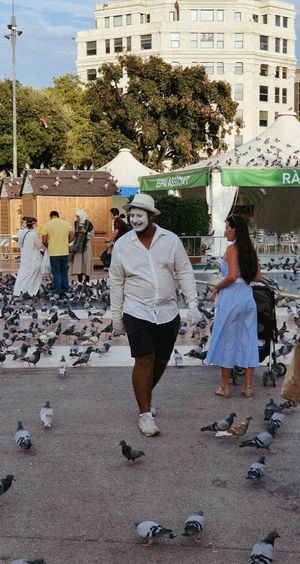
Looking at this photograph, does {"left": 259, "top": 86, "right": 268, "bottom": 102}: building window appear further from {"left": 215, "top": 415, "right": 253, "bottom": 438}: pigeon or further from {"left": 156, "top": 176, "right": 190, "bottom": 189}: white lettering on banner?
{"left": 215, "top": 415, "right": 253, "bottom": 438}: pigeon

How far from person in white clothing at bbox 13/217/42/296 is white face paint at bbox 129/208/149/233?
931 centimetres

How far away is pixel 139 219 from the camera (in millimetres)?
5930

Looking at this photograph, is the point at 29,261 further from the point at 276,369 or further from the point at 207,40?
the point at 207,40

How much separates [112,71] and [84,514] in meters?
47.8

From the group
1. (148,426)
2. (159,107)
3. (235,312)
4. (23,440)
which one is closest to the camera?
(23,440)

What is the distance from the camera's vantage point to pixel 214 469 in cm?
524

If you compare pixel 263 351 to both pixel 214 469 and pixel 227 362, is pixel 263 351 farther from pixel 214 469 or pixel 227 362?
pixel 214 469

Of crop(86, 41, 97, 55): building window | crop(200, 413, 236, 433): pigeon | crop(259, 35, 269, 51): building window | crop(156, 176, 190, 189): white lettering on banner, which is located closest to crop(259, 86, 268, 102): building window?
crop(259, 35, 269, 51): building window

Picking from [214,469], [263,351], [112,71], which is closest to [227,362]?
[263,351]

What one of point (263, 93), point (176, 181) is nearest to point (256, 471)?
point (176, 181)

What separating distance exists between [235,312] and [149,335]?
1362 mm

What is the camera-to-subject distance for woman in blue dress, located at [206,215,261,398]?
276 inches

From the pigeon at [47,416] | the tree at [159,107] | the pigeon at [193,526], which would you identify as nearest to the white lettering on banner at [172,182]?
the pigeon at [47,416]

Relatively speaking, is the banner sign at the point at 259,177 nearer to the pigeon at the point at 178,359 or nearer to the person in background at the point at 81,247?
the person in background at the point at 81,247
